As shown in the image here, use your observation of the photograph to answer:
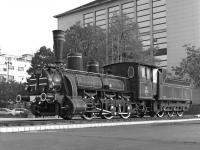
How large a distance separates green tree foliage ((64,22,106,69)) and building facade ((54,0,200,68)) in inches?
845

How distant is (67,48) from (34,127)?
32.9 m

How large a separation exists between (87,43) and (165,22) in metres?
34.1

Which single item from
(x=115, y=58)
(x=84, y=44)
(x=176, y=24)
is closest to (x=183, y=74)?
(x=115, y=58)

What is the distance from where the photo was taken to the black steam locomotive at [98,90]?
18.1 meters

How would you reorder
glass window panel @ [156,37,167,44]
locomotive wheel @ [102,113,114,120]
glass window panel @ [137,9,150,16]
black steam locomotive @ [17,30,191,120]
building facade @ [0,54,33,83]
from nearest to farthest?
black steam locomotive @ [17,30,191,120] < locomotive wheel @ [102,113,114,120] < glass window panel @ [156,37,167,44] < glass window panel @ [137,9,150,16] < building facade @ [0,54,33,83]

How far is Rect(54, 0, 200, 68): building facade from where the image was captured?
A: 6969cm

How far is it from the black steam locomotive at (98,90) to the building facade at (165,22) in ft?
142

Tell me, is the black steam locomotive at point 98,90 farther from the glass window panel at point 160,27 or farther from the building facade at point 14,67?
the building facade at point 14,67

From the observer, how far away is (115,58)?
4494cm

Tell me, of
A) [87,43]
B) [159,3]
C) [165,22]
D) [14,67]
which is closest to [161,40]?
[165,22]

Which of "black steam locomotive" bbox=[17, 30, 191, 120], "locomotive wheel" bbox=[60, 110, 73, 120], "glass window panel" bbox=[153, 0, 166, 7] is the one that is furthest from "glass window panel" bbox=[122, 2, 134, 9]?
"locomotive wheel" bbox=[60, 110, 73, 120]

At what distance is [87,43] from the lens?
4516 cm

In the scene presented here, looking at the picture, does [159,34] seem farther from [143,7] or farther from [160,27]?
[143,7]

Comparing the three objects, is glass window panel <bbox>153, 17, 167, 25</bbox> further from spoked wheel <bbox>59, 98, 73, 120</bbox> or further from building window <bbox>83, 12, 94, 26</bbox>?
spoked wheel <bbox>59, 98, 73, 120</bbox>
